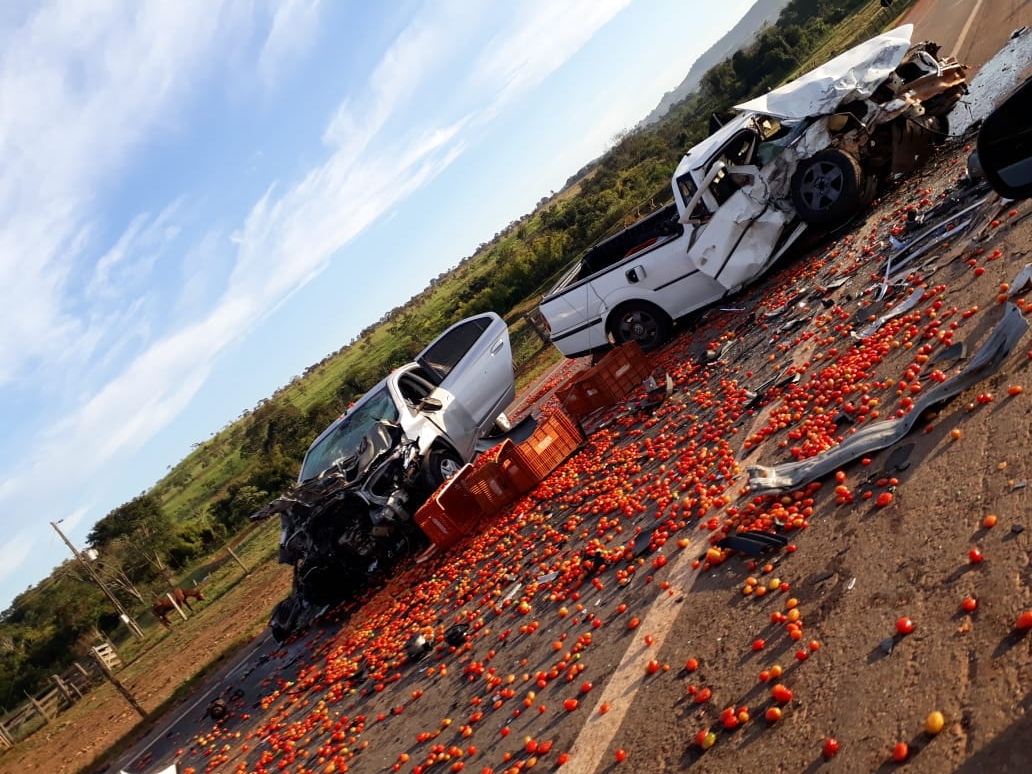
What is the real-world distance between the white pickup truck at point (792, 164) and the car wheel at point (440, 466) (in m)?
4.44

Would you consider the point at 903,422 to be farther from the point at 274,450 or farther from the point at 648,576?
the point at 274,450

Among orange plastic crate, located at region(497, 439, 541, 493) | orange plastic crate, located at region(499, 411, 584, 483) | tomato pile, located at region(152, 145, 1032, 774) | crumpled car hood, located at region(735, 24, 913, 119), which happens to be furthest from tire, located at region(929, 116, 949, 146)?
orange plastic crate, located at region(497, 439, 541, 493)

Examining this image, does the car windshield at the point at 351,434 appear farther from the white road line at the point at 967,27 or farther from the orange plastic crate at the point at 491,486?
the white road line at the point at 967,27

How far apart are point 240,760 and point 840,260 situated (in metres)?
10.8

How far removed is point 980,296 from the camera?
21.4ft

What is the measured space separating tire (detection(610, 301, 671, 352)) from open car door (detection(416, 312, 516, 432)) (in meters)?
2.24

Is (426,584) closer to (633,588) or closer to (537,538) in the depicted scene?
(537,538)

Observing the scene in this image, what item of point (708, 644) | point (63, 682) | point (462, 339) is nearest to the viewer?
point (708, 644)

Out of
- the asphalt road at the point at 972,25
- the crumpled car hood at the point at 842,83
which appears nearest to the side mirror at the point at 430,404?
the crumpled car hood at the point at 842,83

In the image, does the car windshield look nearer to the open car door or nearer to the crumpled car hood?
the open car door

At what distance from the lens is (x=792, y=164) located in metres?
10.8

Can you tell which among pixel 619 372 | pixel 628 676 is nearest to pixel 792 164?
pixel 619 372

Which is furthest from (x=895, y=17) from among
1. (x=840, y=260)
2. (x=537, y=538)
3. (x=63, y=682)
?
(x=63, y=682)

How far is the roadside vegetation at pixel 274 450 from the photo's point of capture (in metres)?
31.3
